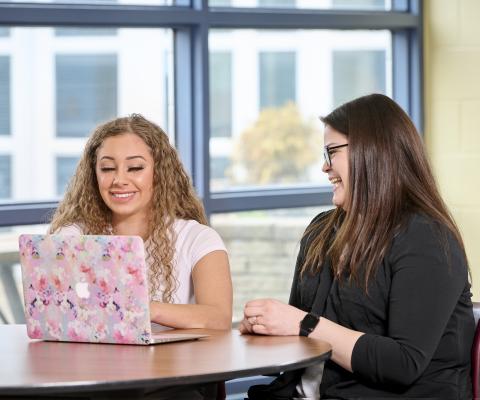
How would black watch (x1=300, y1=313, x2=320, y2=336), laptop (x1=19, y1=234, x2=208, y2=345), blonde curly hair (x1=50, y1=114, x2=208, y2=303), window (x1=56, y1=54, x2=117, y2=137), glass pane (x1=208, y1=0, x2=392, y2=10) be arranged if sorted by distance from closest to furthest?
1. laptop (x1=19, y1=234, x2=208, y2=345)
2. black watch (x1=300, y1=313, x2=320, y2=336)
3. blonde curly hair (x1=50, y1=114, x2=208, y2=303)
4. window (x1=56, y1=54, x2=117, y2=137)
5. glass pane (x1=208, y1=0, x2=392, y2=10)

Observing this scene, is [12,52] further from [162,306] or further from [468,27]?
[468,27]

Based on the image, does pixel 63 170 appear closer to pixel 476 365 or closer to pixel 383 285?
pixel 383 285

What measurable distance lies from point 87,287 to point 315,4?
2.56 m

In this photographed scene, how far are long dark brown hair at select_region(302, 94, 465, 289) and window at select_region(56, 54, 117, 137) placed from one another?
1.72 metres

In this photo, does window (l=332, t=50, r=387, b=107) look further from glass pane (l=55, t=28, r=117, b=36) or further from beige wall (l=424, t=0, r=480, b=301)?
glass pane (l=55, t=28, r=117, b=36)

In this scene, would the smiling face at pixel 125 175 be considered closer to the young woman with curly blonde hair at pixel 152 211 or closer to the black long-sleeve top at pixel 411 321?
the young woman with curly blonde hair at pixel 152 211

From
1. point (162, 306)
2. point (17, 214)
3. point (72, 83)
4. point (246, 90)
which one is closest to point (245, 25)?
point (246, 90)

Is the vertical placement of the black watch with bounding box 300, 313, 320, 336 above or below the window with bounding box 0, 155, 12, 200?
below

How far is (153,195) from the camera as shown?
9.49ft

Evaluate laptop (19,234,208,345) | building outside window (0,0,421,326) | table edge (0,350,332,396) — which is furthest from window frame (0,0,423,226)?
table edge (0,350,332,396)

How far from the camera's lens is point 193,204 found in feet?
9.73

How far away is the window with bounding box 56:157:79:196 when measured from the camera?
388 centimetres

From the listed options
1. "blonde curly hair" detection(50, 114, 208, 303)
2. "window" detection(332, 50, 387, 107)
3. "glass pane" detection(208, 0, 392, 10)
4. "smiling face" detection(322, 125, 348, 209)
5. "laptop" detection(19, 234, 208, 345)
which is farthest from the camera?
"window" detection(332, 50, 387, 107)

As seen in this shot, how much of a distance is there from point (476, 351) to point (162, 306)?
77cm
